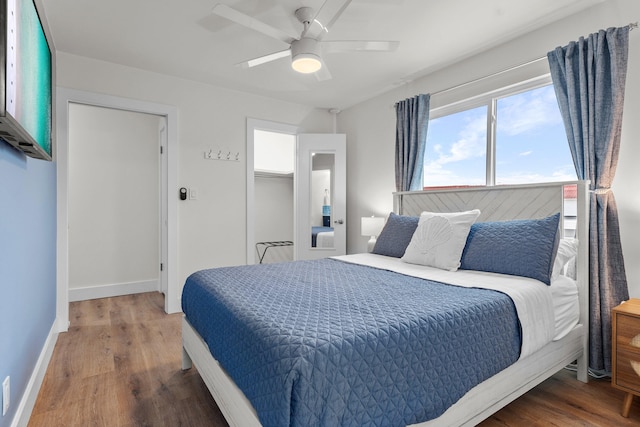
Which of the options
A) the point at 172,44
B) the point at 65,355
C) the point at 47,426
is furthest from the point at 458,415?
the point at 172,44

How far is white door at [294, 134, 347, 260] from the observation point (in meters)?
4.27

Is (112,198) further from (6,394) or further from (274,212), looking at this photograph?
(6,394)

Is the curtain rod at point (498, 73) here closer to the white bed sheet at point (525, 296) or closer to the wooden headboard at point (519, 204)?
the wooden headboard at point (519, 204)

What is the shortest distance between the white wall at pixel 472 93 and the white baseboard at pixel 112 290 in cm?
268

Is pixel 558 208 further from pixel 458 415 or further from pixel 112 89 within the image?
pixel 112 89

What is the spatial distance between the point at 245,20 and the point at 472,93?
214cm

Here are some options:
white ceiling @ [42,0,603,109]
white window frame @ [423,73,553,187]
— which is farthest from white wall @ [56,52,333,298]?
white window frame @ [423,73,553,187]

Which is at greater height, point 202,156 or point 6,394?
point 202,156

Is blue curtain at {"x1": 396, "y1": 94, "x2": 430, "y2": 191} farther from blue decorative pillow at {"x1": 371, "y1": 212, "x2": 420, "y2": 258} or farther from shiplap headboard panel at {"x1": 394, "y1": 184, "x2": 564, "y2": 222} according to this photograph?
blue decorative pillow at {"x1": 371, "y1": 212, "x2": 420, "y2": 258}

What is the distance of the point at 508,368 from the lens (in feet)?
5.32

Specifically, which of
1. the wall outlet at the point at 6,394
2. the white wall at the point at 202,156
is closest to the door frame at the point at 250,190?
the white wall at the point at 202,156

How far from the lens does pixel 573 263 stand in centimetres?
217

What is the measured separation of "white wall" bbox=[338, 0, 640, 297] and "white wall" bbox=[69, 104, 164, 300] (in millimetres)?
2605

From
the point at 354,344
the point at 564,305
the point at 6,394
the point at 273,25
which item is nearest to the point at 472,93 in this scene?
the point at 273,25
